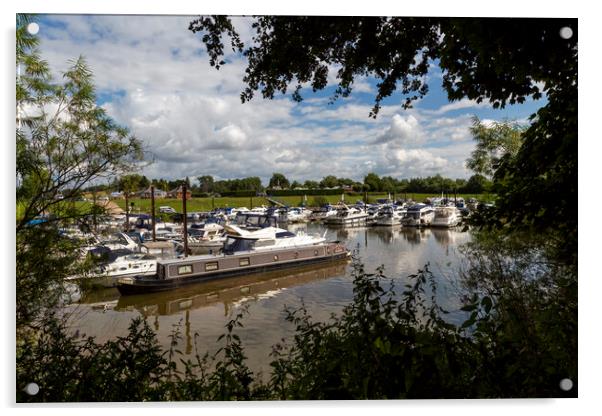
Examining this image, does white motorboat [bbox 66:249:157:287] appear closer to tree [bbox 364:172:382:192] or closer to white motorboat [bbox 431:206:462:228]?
tree [bbox 364:172:382:192]

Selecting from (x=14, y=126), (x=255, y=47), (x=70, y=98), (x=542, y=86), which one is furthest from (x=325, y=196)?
(x=14, y=126)

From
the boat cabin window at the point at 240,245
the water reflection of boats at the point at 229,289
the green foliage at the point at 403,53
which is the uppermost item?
the green foliage at the point at 403,53

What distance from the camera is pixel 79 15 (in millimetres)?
2168

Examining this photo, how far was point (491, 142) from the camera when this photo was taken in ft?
8.54

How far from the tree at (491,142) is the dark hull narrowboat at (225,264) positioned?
2.74 meters

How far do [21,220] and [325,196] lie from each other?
209cm

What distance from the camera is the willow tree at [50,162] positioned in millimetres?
2059

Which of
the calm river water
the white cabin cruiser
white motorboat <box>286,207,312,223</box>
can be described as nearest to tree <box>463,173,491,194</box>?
the calm river water

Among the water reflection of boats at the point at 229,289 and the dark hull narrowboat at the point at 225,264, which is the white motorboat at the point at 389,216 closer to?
the dark hull narrowboat at the point at 225,264

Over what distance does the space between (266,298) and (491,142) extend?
10.9 feet

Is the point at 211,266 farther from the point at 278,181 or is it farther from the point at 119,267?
the point at 278,181

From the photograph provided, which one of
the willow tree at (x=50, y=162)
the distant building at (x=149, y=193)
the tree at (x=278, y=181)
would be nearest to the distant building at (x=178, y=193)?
the distant building at (x=149, y=193)

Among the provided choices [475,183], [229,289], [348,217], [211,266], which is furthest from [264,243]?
[475,183]

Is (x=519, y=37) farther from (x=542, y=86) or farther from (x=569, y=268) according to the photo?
(x=569, y=268)
